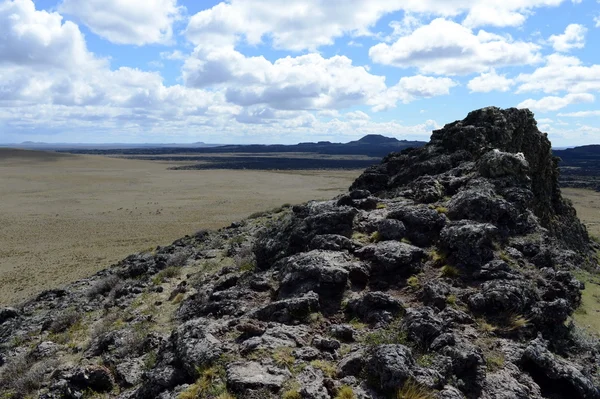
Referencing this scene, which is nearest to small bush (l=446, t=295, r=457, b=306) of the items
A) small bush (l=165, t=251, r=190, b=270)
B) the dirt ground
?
small bush (l=165, t=251, r=190, b=270)

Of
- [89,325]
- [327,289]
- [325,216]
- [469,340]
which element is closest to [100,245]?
[89,325]

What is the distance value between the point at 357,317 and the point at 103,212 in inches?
2143

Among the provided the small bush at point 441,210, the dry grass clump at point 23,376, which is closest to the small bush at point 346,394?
the dry grass clump at point 23,376

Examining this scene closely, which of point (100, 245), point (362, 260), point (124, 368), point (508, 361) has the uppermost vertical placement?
point (362, 260)

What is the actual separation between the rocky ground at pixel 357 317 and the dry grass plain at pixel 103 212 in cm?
1321

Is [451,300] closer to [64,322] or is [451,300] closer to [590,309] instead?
[590,309]

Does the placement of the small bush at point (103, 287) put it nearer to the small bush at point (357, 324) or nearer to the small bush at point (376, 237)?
the small bush at point (376, 237)

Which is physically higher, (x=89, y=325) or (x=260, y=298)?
(x=260, y=298)

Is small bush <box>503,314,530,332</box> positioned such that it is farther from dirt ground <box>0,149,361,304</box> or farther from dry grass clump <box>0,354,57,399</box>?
dirt ground <box>0,149,361,304</box>

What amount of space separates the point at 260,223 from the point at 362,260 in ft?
→ 61.7

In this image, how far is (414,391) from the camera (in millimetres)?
7539

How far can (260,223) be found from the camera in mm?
31062

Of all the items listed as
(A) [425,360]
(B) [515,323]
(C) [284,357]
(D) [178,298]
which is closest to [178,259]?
→ (D) [178,298]

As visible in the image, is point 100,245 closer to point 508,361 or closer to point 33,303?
point 33,303
